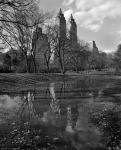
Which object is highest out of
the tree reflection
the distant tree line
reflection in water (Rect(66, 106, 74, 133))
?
the distant tree line

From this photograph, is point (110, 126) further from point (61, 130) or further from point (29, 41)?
point (29, 41)

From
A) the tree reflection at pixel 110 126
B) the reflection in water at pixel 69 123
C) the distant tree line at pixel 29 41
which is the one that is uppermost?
the distant tree line at pixel 29 41

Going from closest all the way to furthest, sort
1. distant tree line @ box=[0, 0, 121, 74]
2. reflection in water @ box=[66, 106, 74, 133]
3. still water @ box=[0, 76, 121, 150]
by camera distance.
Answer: still water @ box=[0, 76, 121, 150] → reflection in water @ box=[66, 106, 74, 133] → distant tree line @ box=[0, 0, 121, 74]

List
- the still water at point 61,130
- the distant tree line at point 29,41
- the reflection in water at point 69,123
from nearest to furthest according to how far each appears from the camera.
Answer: the still water at point 61,130, the reflection in water at point 69,123, the distant tree line at point 29,41

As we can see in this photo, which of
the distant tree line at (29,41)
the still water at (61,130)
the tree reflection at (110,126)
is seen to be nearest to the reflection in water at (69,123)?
the still water at (61,130)

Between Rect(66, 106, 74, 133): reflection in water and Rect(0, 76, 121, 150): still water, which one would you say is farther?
Rect(66, 106, 74, 133): reflection in water

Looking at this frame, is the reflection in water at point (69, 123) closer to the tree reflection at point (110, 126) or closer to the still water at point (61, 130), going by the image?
the still water at point (61, 130)

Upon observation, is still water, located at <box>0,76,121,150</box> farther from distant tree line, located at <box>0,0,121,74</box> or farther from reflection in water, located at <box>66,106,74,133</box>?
distant tree line, located at <box>0,0,121,74</box>

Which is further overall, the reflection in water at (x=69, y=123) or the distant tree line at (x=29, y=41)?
the distant tree line at (x=29, y=41)

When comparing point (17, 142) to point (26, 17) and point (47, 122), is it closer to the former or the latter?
point (47, 122)

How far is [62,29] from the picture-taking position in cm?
5478

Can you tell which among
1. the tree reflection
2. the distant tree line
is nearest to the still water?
the tree reflection

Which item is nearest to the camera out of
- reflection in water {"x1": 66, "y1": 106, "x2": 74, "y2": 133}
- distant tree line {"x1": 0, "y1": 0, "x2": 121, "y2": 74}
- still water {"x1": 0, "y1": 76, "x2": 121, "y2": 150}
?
still water {"x1": 0, "y1": 76, "x2": 121, "y2": 150}

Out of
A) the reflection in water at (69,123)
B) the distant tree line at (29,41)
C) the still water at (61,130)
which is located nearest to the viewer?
the still water at (61,130)
